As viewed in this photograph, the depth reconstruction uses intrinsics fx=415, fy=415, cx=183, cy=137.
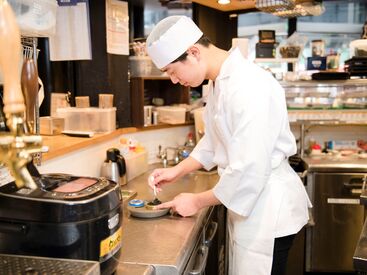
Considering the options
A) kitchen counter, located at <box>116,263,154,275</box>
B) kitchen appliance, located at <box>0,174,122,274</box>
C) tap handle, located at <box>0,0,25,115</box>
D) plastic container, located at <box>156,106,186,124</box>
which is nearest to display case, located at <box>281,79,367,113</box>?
plastic container, located at <box>156,106,186,124</box>

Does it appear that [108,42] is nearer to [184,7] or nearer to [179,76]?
[179,76]

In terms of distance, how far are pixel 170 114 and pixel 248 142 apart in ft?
4.96

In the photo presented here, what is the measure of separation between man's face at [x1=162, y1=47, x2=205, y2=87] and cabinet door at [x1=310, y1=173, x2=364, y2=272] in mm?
1673

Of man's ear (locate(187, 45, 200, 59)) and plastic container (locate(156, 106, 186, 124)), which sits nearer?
man's ear (locate(187, 45, 200, 59))

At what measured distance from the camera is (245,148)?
139 cm

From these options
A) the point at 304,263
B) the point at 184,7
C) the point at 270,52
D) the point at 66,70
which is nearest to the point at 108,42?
the point at 66,70

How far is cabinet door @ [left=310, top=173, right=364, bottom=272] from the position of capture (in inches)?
113

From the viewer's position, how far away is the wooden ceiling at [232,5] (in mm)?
3015

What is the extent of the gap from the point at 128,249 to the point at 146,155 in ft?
4.06

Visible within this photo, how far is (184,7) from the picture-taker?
11.3 ft

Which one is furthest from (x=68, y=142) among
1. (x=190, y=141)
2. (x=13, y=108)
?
(x=13, y=108)

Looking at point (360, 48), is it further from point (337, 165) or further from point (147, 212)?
point (147, 212)

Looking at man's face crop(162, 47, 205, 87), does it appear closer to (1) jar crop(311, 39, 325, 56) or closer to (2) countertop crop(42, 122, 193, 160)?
(2) countertop crop(42, 122, 193, 160)

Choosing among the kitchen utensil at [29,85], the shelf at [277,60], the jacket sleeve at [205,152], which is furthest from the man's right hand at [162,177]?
the shelf at [277,60]
